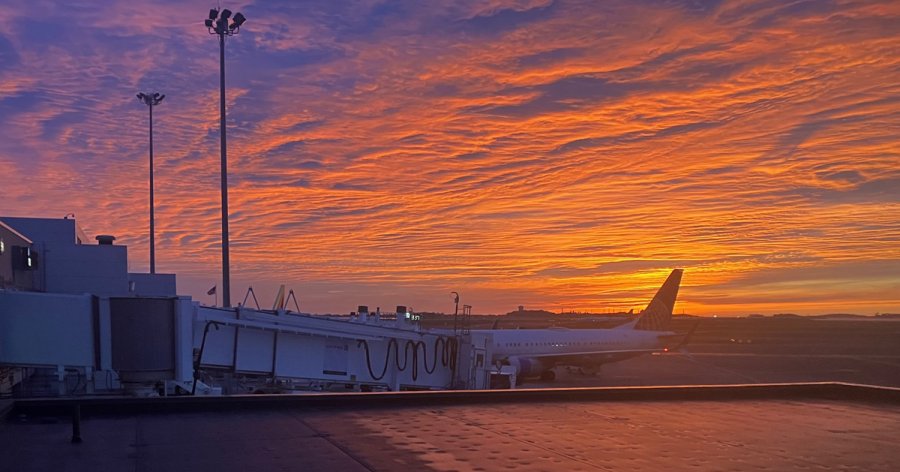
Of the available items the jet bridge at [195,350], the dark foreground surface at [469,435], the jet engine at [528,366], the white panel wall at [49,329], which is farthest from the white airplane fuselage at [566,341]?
the dark foreground surface at [469,435]

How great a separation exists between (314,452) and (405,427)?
2.05 metres

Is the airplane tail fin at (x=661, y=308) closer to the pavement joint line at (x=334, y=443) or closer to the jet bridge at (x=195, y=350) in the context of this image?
the jet bridge at (x=195, y=350)

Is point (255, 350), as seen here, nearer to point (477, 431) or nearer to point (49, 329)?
point (49, 329)

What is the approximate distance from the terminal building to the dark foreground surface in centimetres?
491

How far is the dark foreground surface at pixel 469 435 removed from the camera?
7.46m

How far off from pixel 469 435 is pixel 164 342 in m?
8.73

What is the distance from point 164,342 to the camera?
15.6m

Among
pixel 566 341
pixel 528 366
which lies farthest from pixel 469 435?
pixel 566 341

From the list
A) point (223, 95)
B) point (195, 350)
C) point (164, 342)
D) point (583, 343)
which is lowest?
point (583, 343)

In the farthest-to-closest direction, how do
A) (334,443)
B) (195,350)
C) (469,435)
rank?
(195,350), (469,435), (334,443)

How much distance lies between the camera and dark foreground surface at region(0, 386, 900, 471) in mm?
7457

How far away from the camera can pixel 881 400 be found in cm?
1359

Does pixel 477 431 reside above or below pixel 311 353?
above

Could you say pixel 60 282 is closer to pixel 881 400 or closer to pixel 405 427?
pixel 405 427
